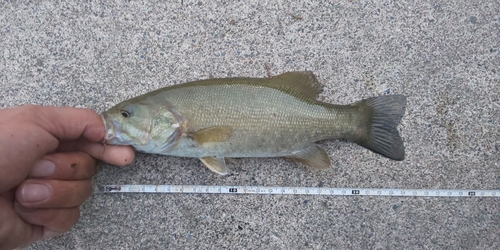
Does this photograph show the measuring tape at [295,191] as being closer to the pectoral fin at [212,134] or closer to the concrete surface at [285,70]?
the concrete surface at [285,70]

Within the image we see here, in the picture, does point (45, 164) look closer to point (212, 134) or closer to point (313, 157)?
point (212, 134)

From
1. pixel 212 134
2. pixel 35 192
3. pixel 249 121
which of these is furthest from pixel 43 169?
pixel 249 121

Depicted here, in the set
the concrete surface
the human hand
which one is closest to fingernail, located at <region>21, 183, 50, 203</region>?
the human hand

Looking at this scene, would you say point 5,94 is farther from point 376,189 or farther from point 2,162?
point 376,189

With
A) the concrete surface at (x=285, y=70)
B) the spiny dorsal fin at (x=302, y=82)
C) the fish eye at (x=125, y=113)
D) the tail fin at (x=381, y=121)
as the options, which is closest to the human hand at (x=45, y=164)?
the fish eye at (x=125, y=113)

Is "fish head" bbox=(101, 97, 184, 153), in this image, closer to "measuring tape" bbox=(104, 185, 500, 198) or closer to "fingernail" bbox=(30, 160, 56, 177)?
"fingernail" bbox=(30, 160, 56, 177)

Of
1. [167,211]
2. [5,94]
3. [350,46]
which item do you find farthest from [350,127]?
[5,94]
